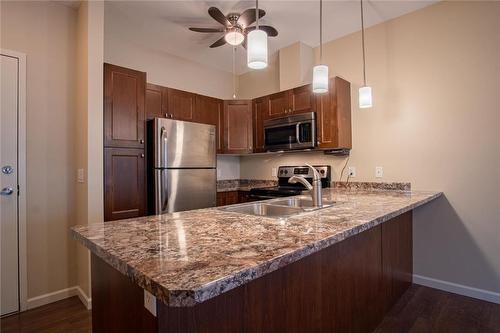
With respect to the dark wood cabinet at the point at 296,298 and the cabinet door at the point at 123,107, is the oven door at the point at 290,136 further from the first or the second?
the cabinet door at the point at 123,107

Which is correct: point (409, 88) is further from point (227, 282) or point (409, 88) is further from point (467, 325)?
point (227, 282)

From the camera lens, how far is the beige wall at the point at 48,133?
2338 millimetres

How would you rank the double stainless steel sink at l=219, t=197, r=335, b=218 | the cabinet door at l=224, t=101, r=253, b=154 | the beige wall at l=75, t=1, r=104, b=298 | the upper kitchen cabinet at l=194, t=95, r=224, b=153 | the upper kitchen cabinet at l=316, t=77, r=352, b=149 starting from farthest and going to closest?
the cabinet door at l=224, t=101, r=253, b=154, the upper kitchen cabinet at l=194, t=95, r=224, b=153, the upper kitchen cabinet at l=316, t=77, r=352, b=149, the beige wall at l=75, t=1, r=104, b=298, the double stainless steel sink at l=219, t=197, r=335, b=218

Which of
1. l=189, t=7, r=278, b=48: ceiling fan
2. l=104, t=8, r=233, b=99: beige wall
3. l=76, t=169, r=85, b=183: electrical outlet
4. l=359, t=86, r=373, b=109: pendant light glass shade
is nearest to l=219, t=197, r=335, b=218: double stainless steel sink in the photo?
l=359, t=86, r=373, b=109: pendant light glass shade

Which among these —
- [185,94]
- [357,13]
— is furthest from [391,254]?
[185,94]

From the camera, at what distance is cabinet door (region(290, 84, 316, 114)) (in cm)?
310

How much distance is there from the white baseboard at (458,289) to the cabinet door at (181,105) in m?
3.08

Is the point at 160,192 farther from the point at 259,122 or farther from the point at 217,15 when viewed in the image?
the point at 217,15

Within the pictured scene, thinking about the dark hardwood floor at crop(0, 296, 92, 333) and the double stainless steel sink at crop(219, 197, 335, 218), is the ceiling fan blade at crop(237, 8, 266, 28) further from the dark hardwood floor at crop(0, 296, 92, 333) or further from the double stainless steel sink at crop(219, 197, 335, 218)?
the dark hardwood floor at crop(0, 296, 92, 333)

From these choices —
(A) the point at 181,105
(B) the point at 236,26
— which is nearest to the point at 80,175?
(A) the point at 181,105

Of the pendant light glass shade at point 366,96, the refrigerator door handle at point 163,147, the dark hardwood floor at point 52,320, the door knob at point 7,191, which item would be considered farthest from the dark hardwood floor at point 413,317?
the pendant light glass shade at point 366,96

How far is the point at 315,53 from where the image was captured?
3545 mm

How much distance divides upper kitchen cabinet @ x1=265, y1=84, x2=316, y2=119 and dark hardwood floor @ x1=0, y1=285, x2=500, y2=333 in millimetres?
2096

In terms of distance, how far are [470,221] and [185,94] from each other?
3.25 metres
